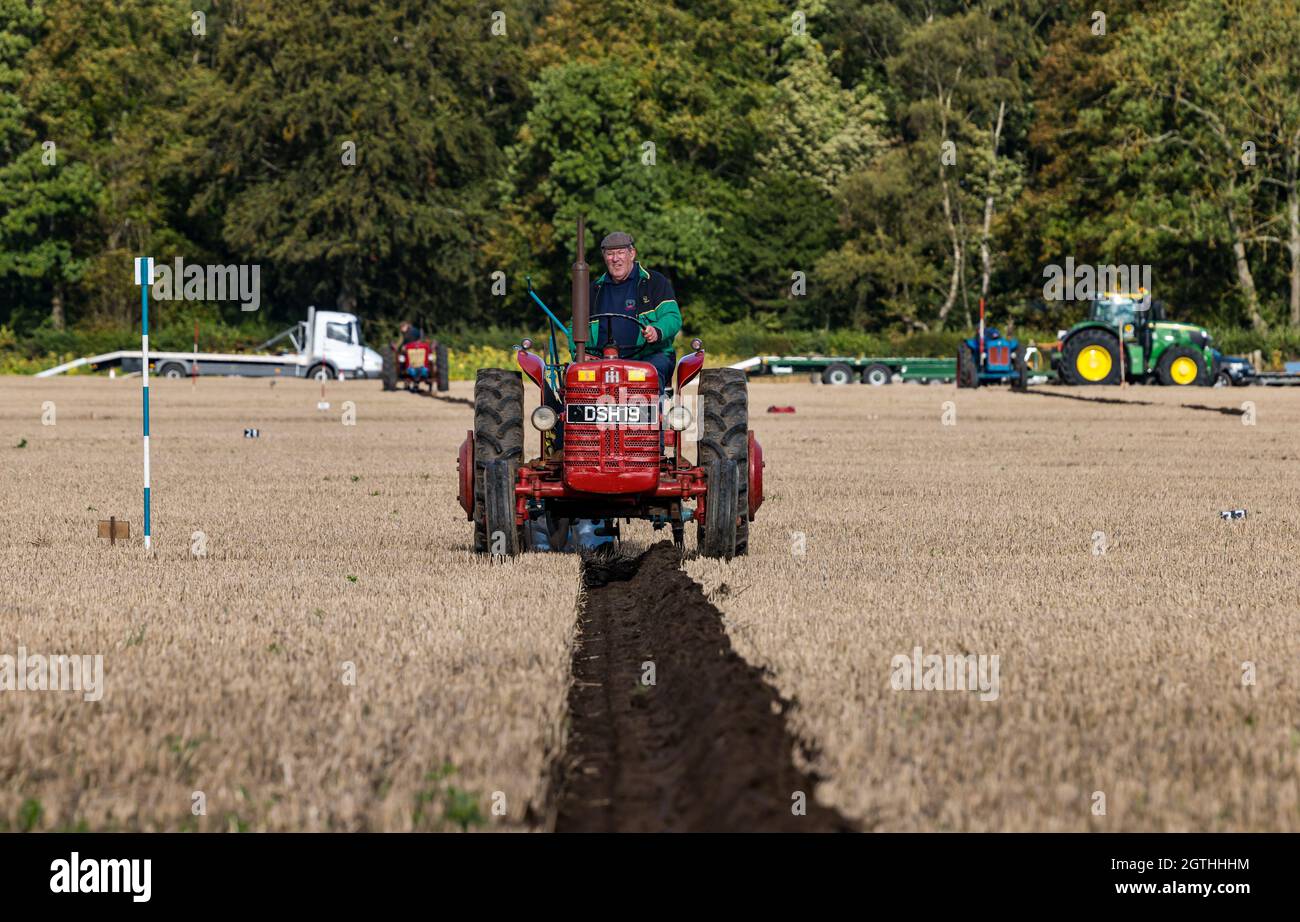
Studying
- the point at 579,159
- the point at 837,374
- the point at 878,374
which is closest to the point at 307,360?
the point at 579,159

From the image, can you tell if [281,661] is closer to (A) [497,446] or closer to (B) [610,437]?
(B) [610,437]

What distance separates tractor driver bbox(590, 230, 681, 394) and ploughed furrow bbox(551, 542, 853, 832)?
9.22 ft

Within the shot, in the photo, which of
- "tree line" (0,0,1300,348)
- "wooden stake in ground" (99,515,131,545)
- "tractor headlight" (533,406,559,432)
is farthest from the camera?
"tree line" (0,0,1300,348)

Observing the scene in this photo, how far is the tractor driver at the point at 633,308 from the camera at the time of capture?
12.0 m

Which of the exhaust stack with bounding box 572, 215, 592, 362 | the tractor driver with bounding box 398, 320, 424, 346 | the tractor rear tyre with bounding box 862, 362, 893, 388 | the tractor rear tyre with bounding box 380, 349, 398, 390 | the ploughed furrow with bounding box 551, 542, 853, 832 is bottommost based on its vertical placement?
the ploughed furrow with bounding box 551, 542, 853, 832

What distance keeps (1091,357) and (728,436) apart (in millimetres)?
37767

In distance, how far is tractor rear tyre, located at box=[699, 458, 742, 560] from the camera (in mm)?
11836

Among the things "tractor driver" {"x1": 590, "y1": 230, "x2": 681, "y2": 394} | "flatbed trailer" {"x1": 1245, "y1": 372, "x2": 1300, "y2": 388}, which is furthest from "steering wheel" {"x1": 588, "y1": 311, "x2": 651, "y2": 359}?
"flatbed trailer" {"x1": 1245, "y1": 372, "x2": 1300, "y2": 388}

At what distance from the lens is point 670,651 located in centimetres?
849

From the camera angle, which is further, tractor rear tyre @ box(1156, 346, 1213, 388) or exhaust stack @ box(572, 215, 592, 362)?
tractor rear tyre @ box(1156, 346, 1213, 388)

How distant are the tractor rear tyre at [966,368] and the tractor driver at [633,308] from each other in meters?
40.0

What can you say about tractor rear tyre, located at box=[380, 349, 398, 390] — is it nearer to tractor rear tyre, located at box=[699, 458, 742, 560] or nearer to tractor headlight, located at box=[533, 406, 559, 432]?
tractor headlight, located at box=[533, 406, 559, 432]

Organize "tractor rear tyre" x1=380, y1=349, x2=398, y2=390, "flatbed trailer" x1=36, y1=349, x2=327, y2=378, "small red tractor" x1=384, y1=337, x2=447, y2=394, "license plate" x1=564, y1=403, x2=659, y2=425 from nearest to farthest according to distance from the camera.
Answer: "license plate" x1=564, y1=403, x2=659, y2=425, "small red tractor" x1=384, y1=337, x2=447, y2=394, "tractor rear tyre" x1=380, y1=349, x2=398, y2=390, "flatbed trailer" x1=36, y1=349, x2=327, y2=378

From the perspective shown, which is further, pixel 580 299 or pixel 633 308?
pixel 633 308
